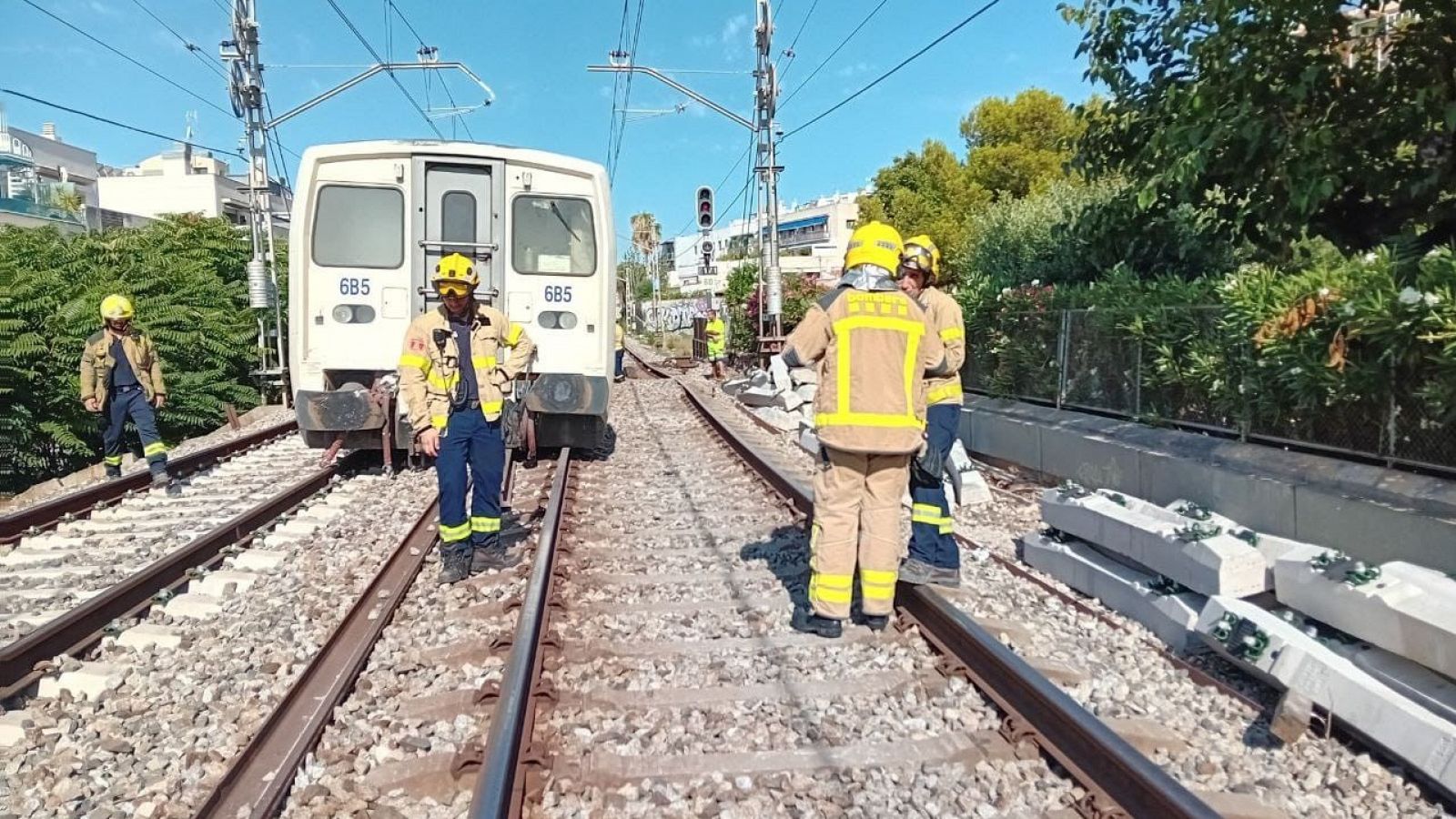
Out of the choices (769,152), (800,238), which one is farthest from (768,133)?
(800,238)

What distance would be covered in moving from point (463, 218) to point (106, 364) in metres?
3.49

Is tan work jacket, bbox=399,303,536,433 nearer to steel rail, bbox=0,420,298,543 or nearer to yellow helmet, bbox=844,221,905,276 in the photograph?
yellow helmet, bbox=844,221,905,276

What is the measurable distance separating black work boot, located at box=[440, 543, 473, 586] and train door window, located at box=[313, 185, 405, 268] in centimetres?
453

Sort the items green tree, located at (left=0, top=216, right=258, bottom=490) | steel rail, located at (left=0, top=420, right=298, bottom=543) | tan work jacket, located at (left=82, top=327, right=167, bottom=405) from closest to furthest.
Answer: steel rail, located at (left=0, top=420, right=298, bottom=543), tan work jacket, located at (left=82, top=327, right=167, bottom=405), green tree, located at (left=0, top=216, right=258, bottom=490)

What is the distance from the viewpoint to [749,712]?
3850 millimetres

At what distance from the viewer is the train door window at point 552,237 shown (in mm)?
9695

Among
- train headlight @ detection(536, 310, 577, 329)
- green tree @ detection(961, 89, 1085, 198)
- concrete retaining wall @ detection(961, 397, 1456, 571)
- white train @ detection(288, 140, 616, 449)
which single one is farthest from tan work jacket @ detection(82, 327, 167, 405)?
green tree @ detection(961, 89, 1085, 198)

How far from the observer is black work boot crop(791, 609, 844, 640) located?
4.58 m

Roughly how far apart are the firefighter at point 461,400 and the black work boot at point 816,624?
7.08 ft

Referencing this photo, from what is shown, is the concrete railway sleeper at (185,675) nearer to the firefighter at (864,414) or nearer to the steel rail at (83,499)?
the steel rail at (83,499)

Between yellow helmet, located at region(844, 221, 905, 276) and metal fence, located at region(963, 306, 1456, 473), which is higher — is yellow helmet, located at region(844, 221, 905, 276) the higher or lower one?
the higher one

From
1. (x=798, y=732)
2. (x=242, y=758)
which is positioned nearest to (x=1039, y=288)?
(x=798, y=732)

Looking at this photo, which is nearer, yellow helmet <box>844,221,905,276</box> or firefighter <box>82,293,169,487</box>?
yellow helmet <box>844,221,905,276</box>

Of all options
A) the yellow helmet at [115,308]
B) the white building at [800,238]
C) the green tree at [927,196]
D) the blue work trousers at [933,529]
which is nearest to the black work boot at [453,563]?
the blue work trousers at [933,529]
